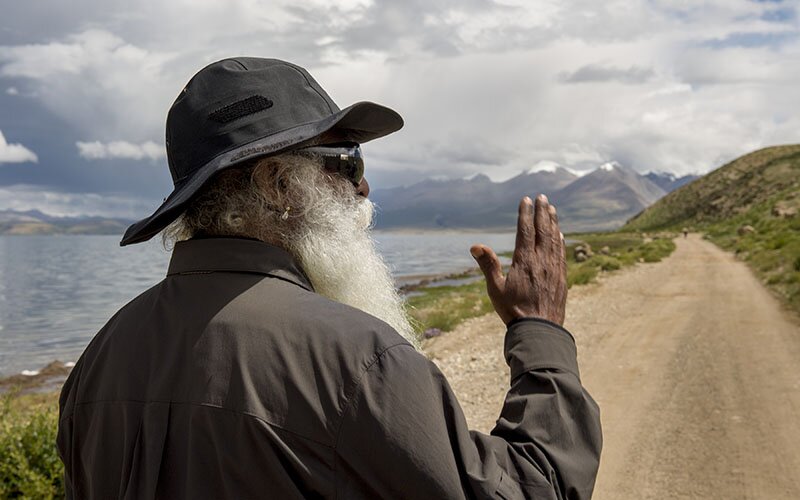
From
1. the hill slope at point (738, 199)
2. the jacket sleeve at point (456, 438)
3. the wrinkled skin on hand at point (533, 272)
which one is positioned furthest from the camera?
the hill slope at point (738, 199)

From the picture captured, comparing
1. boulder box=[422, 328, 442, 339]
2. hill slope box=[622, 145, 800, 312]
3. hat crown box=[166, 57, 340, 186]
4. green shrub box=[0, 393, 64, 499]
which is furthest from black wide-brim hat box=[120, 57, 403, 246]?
hill slope box=[622, 145, 800, 312]

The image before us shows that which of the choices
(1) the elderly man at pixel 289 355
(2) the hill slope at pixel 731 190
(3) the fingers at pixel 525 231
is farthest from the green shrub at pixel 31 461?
(2) the hill slope at pixel 731 190

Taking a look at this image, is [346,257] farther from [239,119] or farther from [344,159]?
[239,119]

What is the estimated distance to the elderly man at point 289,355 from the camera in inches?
54.1

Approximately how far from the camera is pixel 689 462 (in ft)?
19.7

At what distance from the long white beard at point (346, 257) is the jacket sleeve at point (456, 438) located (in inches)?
13.1

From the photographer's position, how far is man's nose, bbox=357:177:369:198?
197 centimetres

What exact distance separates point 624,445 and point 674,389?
80.4 inches

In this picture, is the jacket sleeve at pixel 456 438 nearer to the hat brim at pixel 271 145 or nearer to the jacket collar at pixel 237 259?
the jacket collar at pixel 237 259

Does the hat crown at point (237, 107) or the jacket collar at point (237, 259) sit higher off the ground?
the hat crown at point (237, 107)

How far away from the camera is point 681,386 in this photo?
325 inches

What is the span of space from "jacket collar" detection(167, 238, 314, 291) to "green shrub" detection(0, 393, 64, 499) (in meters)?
3.83

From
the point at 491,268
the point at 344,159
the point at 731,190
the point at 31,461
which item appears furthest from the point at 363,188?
the point at 731,190

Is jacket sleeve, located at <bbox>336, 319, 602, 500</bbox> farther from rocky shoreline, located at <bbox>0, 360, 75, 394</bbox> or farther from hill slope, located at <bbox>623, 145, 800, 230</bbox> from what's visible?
hill slope, located at <bbox>623, 145, 800, 230</bbox>
